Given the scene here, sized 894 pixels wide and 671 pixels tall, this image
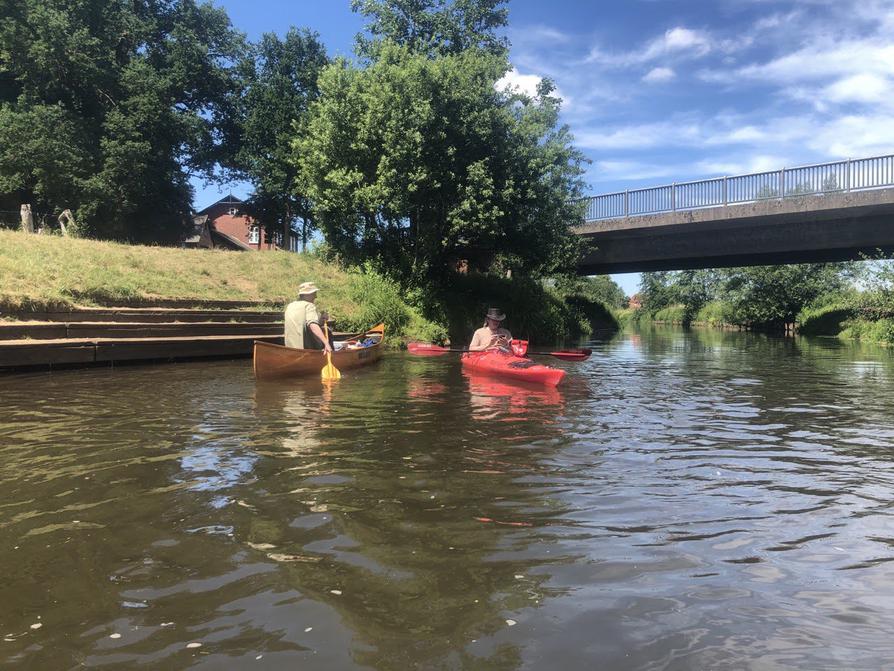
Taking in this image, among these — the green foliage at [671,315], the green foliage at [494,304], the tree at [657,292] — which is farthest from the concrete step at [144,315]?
the tree at [657,292]

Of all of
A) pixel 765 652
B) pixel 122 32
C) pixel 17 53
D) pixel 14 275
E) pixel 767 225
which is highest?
pixel 122 32

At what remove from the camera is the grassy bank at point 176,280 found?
1432cm

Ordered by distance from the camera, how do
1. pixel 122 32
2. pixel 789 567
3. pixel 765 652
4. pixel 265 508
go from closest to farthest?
pixel 765 652 < pixel 789 567 < pixel 265 508 < pixel 122 32

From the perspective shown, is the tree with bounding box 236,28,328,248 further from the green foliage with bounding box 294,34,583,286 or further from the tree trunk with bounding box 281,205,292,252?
the green foliage with bounding box 294,34,583,286

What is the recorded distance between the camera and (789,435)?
6641mm

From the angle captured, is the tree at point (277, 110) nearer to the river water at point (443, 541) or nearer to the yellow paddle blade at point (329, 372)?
the yellow paddle blade at point (329, 372)

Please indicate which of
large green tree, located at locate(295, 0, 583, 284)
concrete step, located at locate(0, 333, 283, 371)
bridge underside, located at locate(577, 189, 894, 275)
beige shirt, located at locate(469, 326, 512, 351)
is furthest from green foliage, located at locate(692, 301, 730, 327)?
concrete step, located at locate(0, 333, 283, 371)

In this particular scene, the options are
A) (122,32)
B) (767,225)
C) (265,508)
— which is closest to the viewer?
(265,508)

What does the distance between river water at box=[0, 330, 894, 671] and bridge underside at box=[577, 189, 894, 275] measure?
786 inches

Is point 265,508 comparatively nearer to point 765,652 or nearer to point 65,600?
point 65,600

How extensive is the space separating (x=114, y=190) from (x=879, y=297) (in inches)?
1531

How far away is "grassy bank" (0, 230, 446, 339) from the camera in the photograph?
14.3 meters

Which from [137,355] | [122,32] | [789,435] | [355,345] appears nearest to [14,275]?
[137,355]

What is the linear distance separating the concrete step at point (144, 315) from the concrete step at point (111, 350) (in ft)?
4.99
